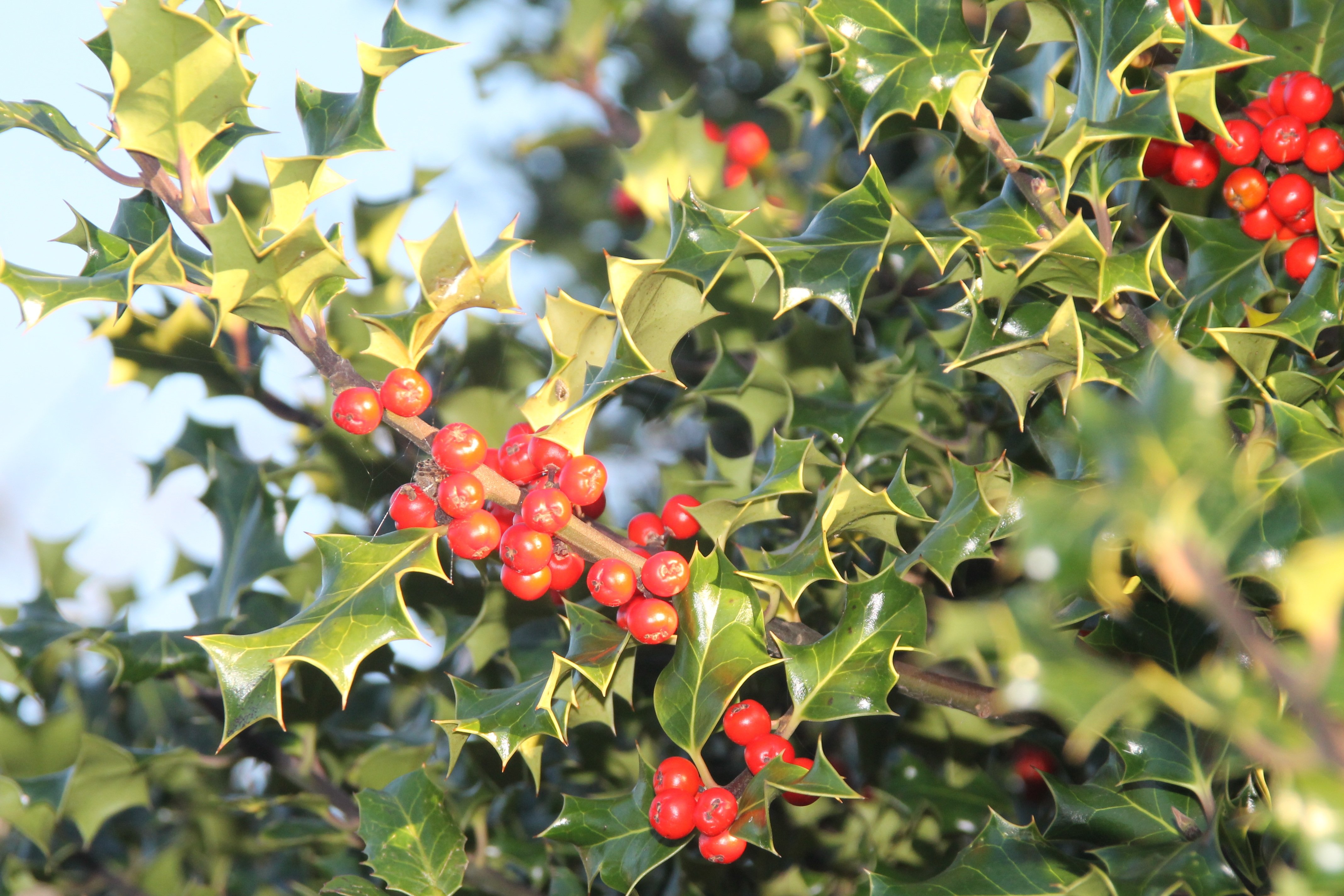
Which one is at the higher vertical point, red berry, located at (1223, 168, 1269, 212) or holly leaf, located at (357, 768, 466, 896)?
red berry, located at (1223, 168, 1269, 212)

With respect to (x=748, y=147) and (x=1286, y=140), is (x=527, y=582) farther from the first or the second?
(x=748, y=147)

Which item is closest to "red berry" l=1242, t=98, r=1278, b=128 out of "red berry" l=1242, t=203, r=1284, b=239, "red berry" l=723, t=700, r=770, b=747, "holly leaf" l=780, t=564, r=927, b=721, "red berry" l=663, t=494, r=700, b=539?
"red berry" l=1242, t=203, r=1284, b=239

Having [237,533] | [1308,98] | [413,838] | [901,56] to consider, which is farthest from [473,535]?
[1308,98]

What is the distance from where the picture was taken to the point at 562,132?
2.40m

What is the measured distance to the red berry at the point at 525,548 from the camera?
1.04m

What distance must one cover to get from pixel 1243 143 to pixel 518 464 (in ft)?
3.20

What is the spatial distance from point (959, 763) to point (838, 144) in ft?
3.50

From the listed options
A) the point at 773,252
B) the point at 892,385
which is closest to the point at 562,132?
the point at 892,385

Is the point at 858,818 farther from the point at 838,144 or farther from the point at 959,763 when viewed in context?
the point at 838,144

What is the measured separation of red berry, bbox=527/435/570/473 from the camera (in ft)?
3.62

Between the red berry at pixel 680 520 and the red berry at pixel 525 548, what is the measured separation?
221mm

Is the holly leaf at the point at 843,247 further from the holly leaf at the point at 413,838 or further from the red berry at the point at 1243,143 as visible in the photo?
the holly leaf at the point at 413,838

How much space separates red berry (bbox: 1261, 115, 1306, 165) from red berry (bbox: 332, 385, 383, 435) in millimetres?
1088

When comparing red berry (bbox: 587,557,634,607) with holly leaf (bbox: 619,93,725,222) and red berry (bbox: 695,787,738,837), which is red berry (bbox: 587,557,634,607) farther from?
holly leaf (bbox: 619,93,725,222)
